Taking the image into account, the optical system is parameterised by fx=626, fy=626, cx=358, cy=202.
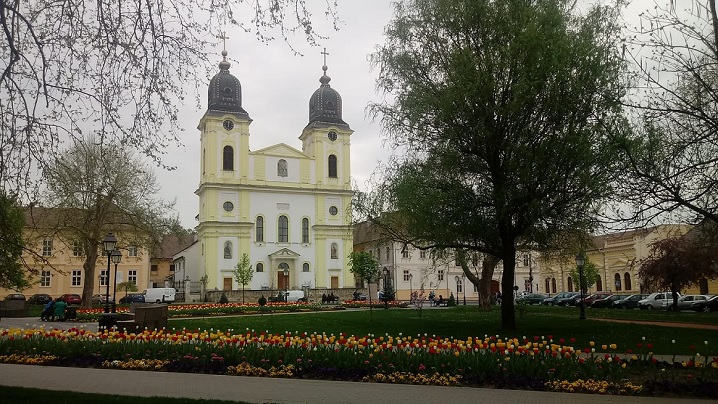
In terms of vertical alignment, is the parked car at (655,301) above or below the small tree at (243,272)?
below

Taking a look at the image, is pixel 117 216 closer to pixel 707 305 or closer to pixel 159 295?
pixel 159 295

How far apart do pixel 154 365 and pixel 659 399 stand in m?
9.03

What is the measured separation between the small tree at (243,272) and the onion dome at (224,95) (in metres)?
15.9

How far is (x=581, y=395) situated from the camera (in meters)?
9.66

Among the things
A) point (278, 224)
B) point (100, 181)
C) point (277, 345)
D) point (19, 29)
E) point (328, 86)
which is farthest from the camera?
point (328, 86)

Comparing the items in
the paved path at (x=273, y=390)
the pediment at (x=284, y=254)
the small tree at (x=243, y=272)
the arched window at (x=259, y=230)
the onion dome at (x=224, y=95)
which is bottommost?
the paved path at (x=273, y=390)

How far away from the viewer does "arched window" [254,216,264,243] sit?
217 feet

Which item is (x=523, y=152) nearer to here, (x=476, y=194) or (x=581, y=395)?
(x=476, y=194)

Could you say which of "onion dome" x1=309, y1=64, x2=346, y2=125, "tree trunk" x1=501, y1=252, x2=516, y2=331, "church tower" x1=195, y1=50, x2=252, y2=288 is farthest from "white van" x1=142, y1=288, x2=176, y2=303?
"tree trunk" x1=501, y1=252, x2=516, y2=331

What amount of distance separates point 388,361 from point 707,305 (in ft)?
116

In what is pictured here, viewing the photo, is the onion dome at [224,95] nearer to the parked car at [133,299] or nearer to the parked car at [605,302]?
the parked car at [133,299]

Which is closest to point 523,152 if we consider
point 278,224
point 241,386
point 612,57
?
point 612,57

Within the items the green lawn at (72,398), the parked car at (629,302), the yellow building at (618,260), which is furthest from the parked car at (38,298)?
the green lawn at (72,398)

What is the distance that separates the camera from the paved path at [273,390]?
926cm
